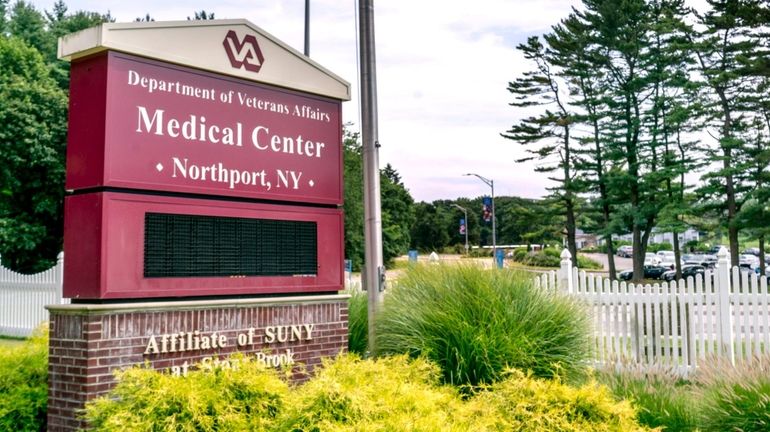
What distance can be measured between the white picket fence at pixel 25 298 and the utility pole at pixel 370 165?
1099cm

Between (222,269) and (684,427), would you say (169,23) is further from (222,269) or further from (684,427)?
(684,427)

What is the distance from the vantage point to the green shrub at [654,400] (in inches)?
243

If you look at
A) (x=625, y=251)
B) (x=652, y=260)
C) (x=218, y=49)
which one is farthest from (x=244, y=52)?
(x=625, y=251)

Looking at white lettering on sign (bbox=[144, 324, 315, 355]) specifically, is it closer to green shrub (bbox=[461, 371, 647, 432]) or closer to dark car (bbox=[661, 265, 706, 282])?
green shrub (bbox=[461, 371, 647, 432])

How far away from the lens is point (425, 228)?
74.4m

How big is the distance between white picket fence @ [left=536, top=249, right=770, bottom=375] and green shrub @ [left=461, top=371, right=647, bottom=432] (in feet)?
20.8

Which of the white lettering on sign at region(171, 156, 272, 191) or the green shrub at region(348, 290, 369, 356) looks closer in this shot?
the white lettering on sign at region(171, 156, 272, 191)

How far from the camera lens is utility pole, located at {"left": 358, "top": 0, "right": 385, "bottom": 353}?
8547mm

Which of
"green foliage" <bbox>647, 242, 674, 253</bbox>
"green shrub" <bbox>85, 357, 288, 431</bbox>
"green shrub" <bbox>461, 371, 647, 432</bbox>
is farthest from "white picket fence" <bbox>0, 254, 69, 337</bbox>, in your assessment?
"green foliage" <bbox>647, 242, 674, 253</bbox>

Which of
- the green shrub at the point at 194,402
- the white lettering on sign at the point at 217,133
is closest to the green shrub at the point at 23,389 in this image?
the green shrub at the point at 194,402

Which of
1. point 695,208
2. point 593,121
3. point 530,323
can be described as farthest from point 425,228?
point 530,323

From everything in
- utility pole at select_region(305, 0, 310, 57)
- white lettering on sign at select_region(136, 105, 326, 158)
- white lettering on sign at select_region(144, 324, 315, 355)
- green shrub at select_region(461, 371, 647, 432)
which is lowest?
green shrub at select_region(461, 371, 647, 432)

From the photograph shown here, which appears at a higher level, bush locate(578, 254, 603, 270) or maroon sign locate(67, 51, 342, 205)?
maroon sign locate(67, 51, 342, 205)

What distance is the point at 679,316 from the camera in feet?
40.7
